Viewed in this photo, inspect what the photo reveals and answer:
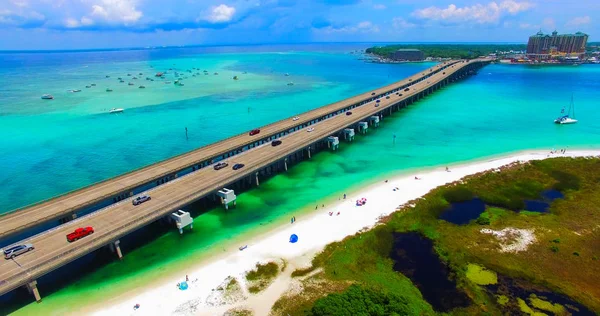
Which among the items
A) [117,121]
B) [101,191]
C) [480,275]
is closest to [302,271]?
[480,275]

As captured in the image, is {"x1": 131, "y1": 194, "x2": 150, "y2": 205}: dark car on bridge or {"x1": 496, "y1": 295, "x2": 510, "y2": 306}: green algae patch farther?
{"x1": 131, "y1": 194, "x2": 150, "y2": 205}: dark car on bridge

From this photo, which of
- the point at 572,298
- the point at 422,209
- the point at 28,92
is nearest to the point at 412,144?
the point at 422,209

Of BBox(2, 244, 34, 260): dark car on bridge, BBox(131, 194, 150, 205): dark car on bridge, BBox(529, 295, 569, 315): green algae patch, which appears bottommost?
BBox(529, 295, 569, 315): green algae patch

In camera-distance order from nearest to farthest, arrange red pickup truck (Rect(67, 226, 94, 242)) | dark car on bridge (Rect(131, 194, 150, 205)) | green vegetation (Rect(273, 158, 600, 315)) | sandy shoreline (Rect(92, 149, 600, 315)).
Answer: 1. green vegetation (Rect(273, 158, 600, 315))
2. sandy shoreline (Rect(92, 149, 600, 315))
3. red pickup truck (Rect(67, 226, 94, 242))
4. dark car on bridge (Rect(131, 194, 150, 205))

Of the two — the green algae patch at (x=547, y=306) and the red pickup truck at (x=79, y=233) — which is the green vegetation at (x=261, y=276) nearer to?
the red pickup truck at (x=79, y=233)

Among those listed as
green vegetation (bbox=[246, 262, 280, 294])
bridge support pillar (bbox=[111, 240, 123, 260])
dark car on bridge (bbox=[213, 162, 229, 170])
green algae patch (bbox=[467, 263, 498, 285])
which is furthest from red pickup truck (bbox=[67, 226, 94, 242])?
green algae patch (bbox=[467, 263, 498, 285])

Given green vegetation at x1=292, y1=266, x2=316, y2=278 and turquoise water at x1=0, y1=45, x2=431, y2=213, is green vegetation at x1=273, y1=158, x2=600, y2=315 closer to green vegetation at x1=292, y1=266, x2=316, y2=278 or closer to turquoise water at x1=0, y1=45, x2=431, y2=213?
green vegetation at x1=292, y1=266, x2=316, y2=278

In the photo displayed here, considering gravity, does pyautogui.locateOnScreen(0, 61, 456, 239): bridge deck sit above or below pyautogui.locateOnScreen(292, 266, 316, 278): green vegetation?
above
